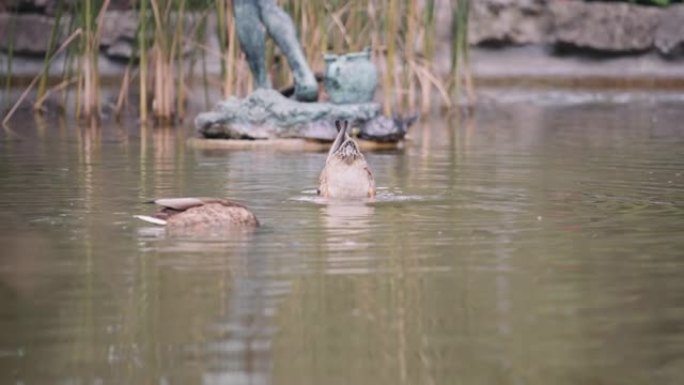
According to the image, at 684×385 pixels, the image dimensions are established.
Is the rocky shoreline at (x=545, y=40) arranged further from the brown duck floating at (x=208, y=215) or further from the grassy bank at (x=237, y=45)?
the brown duck floating at (x=208, y=215)

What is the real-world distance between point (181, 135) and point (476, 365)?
1145 centimetres

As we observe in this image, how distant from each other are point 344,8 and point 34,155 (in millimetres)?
4377

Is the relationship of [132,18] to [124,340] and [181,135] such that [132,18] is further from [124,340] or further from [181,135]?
[124,340]

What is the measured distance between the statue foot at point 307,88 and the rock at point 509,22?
8867 millimetres

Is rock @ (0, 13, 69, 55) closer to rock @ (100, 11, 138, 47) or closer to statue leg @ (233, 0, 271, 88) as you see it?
rock @ (100, 11, 138, 47)

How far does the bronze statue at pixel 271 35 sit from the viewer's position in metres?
14.6

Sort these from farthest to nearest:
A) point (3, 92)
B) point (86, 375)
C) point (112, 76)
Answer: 1. point (112, 76)
2. point (3, 92)
3. point (86, 375)

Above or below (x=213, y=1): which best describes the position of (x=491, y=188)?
below

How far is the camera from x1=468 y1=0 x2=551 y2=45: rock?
77.9 ft

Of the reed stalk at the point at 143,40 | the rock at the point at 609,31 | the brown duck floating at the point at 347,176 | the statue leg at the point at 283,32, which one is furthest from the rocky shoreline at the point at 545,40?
the brown duck floating at the point at 347,176

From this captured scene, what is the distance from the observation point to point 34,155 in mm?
13570

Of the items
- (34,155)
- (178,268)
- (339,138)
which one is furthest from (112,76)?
(178,268)

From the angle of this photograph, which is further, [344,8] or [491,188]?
[344,8]

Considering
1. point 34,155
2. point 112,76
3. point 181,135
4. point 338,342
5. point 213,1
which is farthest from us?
point 112,76
